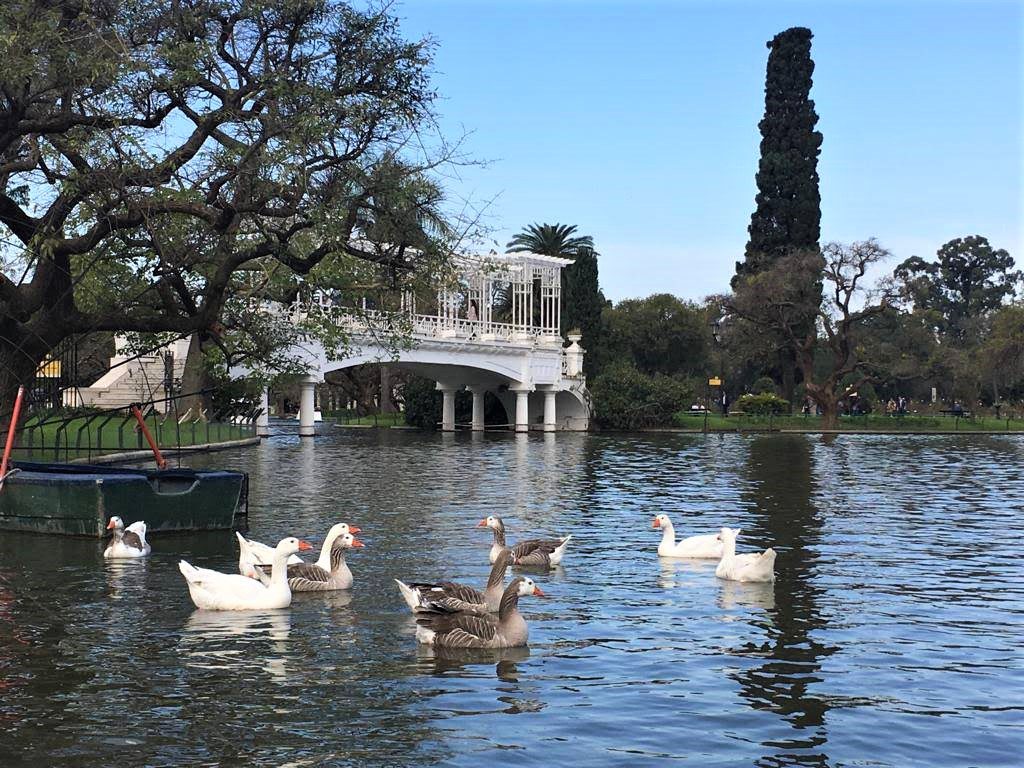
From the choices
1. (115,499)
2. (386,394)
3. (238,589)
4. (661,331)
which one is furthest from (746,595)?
(661,331)

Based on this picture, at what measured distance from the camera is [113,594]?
15172mm

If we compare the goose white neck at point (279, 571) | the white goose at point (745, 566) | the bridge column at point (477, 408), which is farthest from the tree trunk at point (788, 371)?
the goose white neck at point (279, 571)

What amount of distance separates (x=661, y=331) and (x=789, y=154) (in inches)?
782

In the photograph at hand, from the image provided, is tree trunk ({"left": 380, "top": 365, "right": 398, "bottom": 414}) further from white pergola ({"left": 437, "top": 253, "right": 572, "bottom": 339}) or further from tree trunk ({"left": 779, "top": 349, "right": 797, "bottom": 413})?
tree trunk ({"left": 779, "top": 349, "right": 797, "bottom": 413})

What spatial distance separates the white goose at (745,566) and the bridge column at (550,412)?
216ft

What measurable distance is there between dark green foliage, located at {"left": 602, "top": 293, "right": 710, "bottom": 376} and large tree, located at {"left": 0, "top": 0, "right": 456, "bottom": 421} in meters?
81.1

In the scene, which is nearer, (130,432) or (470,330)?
(130,432)

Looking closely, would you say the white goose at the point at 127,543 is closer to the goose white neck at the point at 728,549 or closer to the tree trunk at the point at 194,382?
the goose white neck at the point at 728,549

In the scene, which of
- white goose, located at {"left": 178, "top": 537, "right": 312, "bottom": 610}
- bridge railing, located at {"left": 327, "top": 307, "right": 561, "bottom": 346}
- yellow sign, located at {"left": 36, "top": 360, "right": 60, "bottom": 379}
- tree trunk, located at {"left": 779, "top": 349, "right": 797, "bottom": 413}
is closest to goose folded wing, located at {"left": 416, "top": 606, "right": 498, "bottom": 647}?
white goose, located at {"left": 178, "top": 537, "right": 312, "bottom": 610}

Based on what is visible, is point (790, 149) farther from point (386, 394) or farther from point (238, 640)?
point (238, 640)

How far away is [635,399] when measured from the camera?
8288 centimetres

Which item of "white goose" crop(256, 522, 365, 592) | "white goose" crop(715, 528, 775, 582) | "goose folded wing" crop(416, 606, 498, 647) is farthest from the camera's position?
"white goose" crop(715, 528, 775, 582)

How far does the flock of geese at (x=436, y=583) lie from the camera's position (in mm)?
12336

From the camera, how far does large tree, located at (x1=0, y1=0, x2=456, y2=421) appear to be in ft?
65.9
